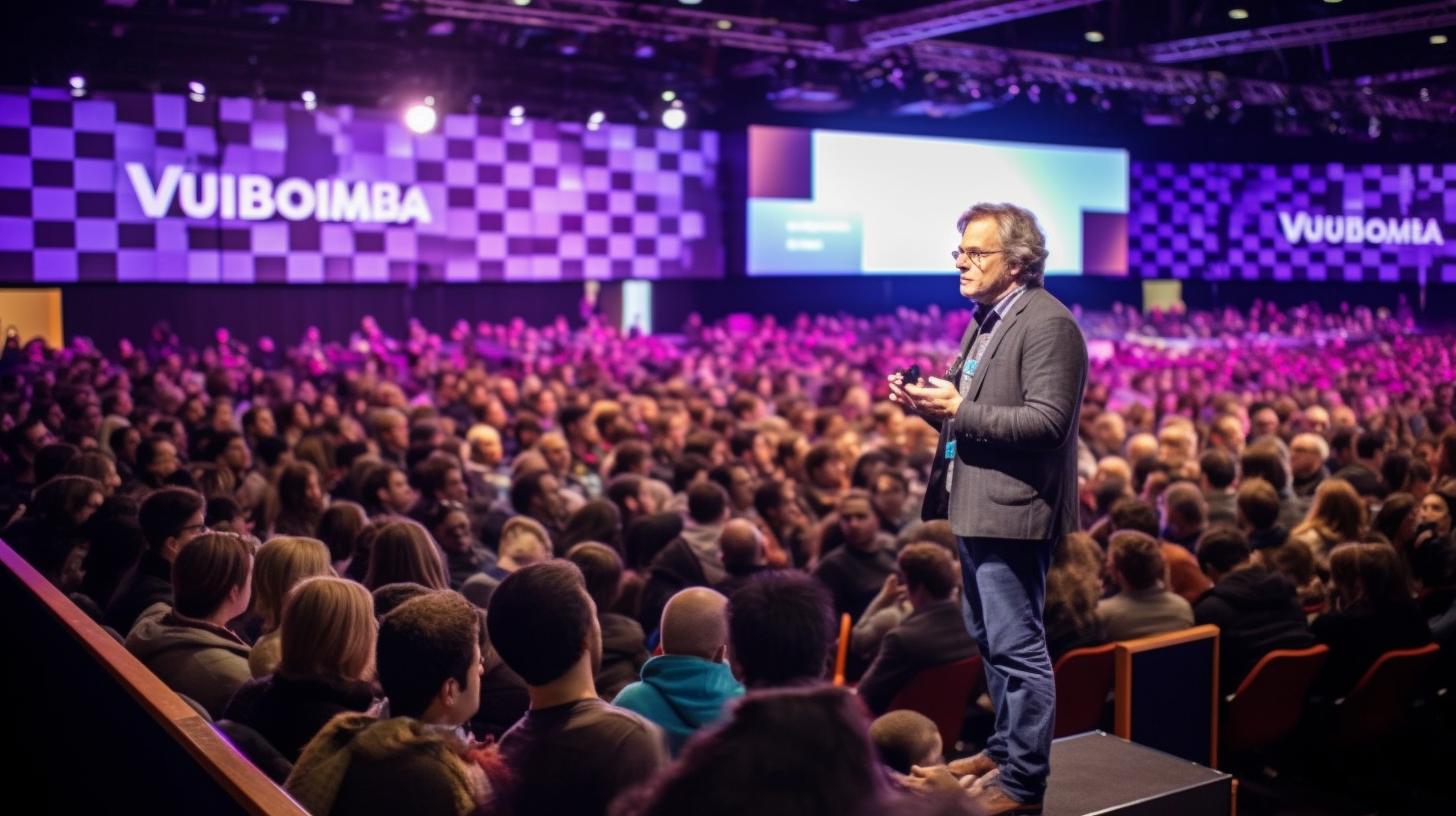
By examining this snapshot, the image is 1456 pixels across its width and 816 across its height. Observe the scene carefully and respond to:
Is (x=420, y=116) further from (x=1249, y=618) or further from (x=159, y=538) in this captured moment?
(x=1249, y=618)

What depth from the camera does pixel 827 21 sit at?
12.4m

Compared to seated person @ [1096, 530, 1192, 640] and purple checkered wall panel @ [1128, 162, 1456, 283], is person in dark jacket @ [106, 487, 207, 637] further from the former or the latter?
purple checkered wall panel @ [1128, 162, 1456, 283]

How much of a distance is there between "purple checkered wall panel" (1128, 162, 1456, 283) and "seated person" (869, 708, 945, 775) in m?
14.4

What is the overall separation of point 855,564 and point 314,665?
2636mm

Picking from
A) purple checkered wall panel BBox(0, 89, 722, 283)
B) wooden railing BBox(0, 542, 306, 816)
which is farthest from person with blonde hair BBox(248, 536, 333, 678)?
purple checkered wall panel BBox(0, 89, 722, 283)

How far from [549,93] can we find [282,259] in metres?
3.43

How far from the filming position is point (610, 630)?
3738 millimetres

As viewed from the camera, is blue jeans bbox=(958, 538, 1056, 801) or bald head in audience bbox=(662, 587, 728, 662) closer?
blue jeans bbox=(958, 538, 1056, 801)

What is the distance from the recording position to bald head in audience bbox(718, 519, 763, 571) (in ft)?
14.9

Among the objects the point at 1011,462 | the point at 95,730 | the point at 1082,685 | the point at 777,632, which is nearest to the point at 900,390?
the point at 1011,462

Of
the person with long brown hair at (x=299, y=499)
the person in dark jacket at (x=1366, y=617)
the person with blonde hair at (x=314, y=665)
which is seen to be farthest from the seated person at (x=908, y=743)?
the person with long brown hair at (x=299, y=499)

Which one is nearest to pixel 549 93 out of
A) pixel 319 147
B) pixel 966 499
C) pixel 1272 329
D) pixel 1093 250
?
pixel 319 147

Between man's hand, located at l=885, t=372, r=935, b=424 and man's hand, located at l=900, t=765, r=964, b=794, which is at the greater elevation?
man's hand, located at l=885, t=372, r=935, b=424

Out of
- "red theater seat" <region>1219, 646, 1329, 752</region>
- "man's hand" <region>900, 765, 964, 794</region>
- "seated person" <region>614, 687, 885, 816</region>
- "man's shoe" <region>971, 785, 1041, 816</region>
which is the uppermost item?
"seated person" <region>614, 687, 885, 816</region>
